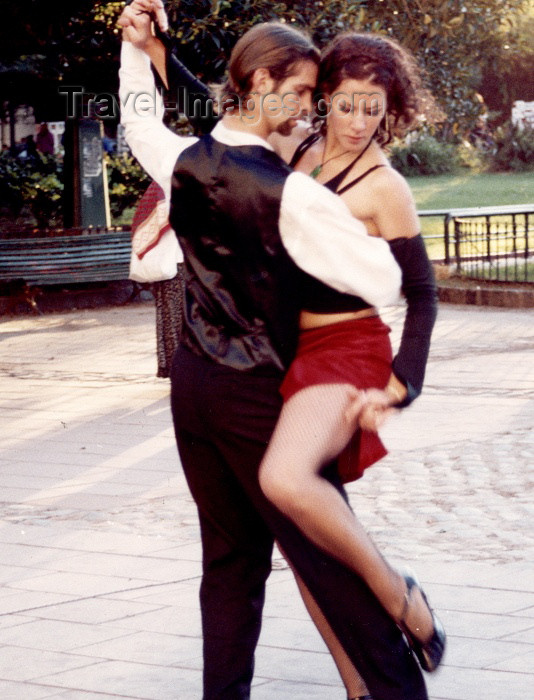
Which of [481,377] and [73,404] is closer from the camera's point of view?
[73,404]

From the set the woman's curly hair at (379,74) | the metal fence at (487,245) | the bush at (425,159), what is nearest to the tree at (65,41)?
the metal fence at (487,245)

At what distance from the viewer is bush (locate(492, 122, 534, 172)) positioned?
41.4 m

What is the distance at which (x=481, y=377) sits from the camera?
9.94 meters

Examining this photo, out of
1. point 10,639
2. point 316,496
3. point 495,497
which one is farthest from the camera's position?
point 495,497

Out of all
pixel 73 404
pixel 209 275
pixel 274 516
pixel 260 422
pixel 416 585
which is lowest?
pixel 73 404

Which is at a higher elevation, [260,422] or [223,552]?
[260,422]

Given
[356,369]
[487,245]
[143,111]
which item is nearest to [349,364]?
[356,369]

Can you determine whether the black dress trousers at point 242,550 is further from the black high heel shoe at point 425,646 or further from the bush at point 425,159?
the bush at point 425,159

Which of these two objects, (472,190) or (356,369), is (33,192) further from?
(472,190)

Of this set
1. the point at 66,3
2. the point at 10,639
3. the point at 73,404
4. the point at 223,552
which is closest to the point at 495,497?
the point at 10,639

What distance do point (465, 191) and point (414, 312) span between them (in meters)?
32.1

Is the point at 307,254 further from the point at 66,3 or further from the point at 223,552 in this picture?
the point at 66,3

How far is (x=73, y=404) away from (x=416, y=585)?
248 inches

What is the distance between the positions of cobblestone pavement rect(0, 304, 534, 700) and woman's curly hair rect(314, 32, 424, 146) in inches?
61.2
